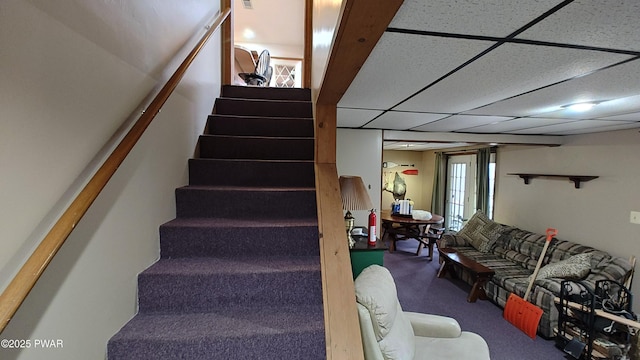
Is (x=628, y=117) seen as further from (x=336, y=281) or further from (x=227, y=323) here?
(x=227, y=323)

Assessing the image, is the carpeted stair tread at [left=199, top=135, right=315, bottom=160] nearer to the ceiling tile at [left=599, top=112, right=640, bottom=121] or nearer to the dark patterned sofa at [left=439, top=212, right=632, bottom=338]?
the ceiling tile at [left=599, top=112, right=640, bottom=121]

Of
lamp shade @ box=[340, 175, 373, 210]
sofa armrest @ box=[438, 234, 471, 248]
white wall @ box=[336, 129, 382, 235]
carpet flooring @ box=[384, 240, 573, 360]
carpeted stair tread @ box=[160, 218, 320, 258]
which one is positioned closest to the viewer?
carpeted stair tread @ box=[160, 218, 320, 258]

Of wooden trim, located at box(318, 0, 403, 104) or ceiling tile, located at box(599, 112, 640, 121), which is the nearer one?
wooden trim, located at box(318, 0, 403, 104)

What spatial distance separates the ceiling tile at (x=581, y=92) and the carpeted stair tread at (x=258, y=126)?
4.88 feet

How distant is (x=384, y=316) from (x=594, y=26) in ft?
4.83

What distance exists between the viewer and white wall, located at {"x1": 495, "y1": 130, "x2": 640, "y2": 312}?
2.89 meters

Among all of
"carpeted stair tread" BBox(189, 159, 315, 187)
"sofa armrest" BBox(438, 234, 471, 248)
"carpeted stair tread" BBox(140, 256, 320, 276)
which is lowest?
"sofa armrest" BBox(438, 234, 471, 248)

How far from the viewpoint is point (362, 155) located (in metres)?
3.59

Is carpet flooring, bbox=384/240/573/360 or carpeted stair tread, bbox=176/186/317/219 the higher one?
carpeted stair tread, bbox=176/186/317/219

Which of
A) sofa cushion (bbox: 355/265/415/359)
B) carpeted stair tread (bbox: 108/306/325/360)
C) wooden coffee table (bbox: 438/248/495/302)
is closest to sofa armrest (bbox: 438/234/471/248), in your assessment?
wooden coffee table (bbox: 438/248/495/302)

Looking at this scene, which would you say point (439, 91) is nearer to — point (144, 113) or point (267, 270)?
point (267, 270)

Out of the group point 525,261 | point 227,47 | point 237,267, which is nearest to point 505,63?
point 237,267

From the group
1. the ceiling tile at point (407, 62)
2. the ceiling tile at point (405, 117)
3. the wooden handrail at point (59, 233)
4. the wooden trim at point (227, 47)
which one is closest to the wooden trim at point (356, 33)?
the ceiling tile at point (407, 62)

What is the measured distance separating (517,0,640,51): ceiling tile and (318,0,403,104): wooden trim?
0.52m
